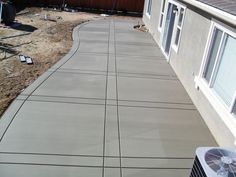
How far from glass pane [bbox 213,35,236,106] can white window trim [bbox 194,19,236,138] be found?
0.16 meters

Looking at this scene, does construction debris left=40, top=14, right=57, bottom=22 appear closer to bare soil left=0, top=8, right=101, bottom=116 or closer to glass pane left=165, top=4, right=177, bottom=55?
bare soil left=0, top=8, right=101, bottom=116

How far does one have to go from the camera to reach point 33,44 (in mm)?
13656

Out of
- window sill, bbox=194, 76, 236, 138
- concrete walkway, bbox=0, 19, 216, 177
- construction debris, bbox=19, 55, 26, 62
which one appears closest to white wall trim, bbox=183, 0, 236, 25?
window sill, bbox=194, 76, 236, 138

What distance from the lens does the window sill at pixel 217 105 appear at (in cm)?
634

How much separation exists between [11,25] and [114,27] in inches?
240

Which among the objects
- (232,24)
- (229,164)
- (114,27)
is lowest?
(114,27)

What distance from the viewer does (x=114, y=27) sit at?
1766 cm

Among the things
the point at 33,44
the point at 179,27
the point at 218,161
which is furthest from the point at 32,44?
the point at 218,161

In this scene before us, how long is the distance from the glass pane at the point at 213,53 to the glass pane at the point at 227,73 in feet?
1.34

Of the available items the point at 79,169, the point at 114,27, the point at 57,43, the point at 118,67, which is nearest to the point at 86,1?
the point at 114,27

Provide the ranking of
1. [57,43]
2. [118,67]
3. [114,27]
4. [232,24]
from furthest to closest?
[114,27], [57,43], [118,67], [232,24]

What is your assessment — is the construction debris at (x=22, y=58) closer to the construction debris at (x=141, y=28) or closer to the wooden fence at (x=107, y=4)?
the construction debris at (x=141, y=28)

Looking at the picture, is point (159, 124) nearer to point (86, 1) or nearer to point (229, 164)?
point (229, 164)

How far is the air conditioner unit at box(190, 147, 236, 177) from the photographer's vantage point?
438 cm
